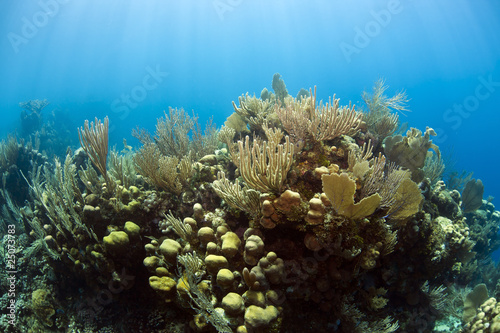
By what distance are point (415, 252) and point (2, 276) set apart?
827 cm

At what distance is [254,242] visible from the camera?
265 cm

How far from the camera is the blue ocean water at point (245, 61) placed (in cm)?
5884

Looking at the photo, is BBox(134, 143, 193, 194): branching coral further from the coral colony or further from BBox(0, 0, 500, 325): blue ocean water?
BBox(0, 0, 500, 325): blue ocean water

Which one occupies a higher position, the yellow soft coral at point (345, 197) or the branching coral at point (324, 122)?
the branching coral at point (324, 122)

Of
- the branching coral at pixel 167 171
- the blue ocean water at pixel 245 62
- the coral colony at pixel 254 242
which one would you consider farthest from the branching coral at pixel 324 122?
the blue ocean water at pixel 245 62

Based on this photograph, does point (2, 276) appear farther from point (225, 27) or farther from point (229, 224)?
point (225, 27)

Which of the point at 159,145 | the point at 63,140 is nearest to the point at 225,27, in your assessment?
the point at 63,140

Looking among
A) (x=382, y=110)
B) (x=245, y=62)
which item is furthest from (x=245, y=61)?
(x=382, y=110)

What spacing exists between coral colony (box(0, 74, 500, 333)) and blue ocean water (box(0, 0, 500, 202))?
4739 centimetres

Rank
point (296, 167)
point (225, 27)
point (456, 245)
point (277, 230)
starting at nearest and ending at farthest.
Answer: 1. point (277, 230)
2. point (296, 167)
3. point (456, 245)
4. point (225, 27)

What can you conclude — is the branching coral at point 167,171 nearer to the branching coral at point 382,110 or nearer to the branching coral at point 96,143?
the branching coral at point 96,143

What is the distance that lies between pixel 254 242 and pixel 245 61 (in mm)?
111849

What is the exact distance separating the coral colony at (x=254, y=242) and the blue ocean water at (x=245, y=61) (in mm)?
47388

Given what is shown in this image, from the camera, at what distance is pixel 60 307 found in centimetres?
413
